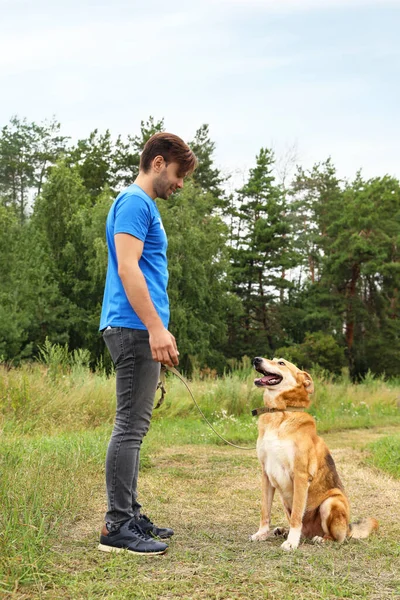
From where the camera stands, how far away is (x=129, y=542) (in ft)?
12.3

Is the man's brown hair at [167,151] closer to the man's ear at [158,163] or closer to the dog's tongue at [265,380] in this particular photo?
the man's ear at [158,163]

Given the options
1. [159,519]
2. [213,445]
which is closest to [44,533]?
[159,519]

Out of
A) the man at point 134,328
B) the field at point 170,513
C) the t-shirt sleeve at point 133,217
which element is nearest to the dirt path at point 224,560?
the field at point 170,513

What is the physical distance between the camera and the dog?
421 cm

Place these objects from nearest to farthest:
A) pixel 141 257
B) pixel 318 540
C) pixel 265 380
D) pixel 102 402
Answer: pixel 141 257
pixel 318 540
pixel 265 380
pixel 102 402

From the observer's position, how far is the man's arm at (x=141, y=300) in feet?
11.8

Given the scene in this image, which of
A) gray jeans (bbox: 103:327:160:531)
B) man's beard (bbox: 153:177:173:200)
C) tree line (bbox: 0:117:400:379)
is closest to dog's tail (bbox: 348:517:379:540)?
gray jeans (bbox: 103:327:160:531)

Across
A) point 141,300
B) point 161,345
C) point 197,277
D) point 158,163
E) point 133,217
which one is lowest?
point 161,345

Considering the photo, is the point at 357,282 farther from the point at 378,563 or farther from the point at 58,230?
the point at 378,563

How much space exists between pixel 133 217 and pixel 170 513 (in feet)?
8.33

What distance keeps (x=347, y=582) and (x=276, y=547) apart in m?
0.71

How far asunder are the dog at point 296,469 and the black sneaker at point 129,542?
830 millimetres

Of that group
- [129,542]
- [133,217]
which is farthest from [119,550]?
[133,217]

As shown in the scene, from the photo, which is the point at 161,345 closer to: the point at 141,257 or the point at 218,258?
the point at 141,257
